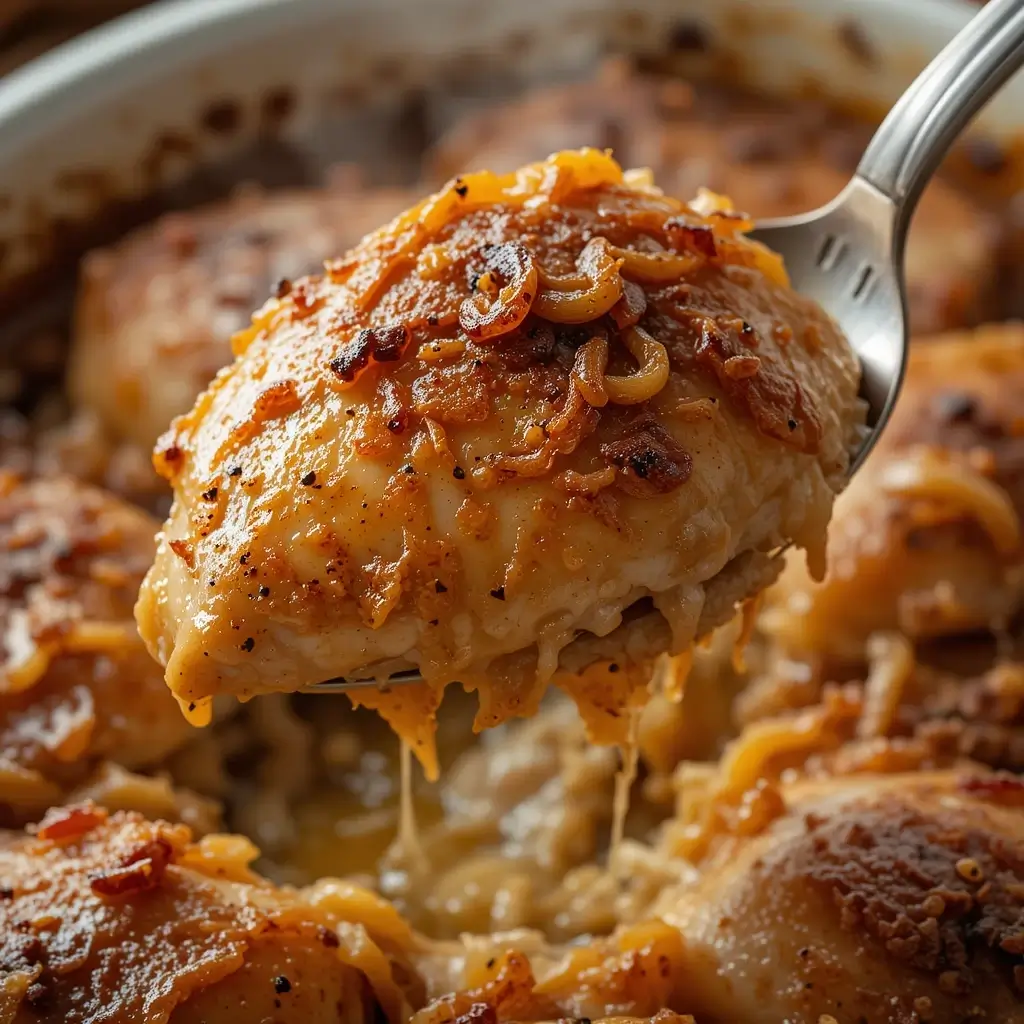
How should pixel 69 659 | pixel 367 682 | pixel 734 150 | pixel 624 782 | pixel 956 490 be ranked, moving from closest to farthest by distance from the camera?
1. pixel 367 682
2. pixel 624 782
3. pixel 69 659
4. pixel 956 490
5. pixel 734 150

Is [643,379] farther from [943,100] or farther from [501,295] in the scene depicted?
[943,100]

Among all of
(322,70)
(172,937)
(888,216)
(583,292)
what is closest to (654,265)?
(583,292)

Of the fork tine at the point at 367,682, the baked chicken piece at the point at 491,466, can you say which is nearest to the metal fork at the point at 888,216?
the baked chicken piece at the point at 491,466

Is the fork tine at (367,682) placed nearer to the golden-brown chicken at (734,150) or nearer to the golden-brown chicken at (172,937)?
the golden-brown chicken at (172,937)

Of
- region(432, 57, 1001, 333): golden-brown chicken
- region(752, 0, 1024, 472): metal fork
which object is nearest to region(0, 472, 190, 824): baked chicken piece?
region(752, 0, 1024, 472): metal fork

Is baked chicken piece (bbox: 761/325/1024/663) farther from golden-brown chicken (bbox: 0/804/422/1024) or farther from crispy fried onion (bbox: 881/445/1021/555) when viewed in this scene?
golden-brown chicken (bbox: 0/804/422/1024)

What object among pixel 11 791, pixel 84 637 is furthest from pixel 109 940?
pixel 84 637

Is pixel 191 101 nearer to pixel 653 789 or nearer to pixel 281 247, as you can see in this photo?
pixel 281 247
